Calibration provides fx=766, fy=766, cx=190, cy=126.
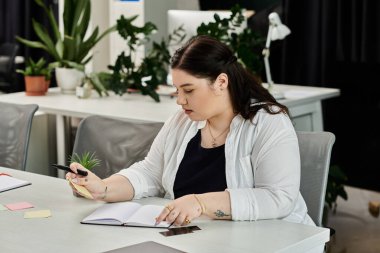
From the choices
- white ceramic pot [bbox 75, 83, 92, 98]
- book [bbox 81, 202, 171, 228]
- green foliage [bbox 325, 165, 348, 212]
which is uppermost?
white ceramic pot [bbox 75, 83, 92, 98]

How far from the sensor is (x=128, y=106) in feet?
13.4

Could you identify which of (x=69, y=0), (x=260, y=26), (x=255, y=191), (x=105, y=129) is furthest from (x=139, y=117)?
(x=260, y=26)

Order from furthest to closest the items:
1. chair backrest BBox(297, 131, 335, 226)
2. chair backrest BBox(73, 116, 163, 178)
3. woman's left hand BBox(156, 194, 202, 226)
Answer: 1. chair backrest BBox(73, 116, 163, 178)
2. chair backrest BBox(297, 131, 335, 226)
3. woman's left hand BBox(156, 194, 202, 226)

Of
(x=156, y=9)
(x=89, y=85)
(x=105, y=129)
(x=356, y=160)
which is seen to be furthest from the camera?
(x=156, y=9)

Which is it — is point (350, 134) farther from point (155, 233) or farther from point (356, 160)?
point (155, 233)

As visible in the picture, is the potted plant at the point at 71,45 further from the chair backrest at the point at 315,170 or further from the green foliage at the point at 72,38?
the chair backrest at the point at 315,170

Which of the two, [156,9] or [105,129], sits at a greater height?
[156,9]

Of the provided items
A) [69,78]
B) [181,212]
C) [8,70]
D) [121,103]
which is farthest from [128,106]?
[8,70]

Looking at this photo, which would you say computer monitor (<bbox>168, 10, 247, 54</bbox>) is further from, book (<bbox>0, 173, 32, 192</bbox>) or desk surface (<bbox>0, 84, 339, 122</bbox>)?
book (<bbox>0, 173, 32, 192</bbox>)

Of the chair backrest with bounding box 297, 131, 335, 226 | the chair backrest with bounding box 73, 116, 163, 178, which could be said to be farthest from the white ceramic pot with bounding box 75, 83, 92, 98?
the chair backrest with bounding box 297, 131, 335, 226

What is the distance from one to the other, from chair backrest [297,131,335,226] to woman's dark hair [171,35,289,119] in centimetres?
17

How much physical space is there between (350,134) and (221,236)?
374 centimetres

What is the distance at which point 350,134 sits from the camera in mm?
5602

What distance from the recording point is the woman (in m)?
2.25
